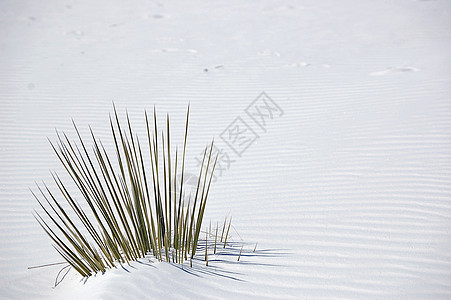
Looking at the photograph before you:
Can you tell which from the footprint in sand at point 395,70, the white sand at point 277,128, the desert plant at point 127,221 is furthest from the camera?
the footprint in sand at point 395,70

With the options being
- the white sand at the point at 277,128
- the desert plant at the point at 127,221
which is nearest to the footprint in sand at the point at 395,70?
the white sand at the point at 277,128

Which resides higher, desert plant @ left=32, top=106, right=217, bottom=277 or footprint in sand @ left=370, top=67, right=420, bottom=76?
desert plant @ left=32, top=106, right=217, bottom=277

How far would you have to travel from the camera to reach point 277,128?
469 cm

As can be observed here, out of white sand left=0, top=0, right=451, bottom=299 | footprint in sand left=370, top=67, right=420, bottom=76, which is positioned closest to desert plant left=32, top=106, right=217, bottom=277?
white sand left=0, top=0, right=451, bottom=299

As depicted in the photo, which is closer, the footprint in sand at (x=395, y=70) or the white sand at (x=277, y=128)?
the white sand at (x=277, y=128)

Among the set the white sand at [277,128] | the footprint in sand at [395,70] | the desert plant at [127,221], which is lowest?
the footprint in sand at [395,70]

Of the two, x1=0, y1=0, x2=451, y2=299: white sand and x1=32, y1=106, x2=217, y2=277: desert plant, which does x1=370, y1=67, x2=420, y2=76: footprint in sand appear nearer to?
x1=0, y1=0, x2=451, y2=299: white sand

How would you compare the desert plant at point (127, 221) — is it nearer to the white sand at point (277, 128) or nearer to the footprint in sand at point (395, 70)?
the white sand at point (277, 128)

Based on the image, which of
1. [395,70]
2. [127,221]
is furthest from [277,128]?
[127,221]

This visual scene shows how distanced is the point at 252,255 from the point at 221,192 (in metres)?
1.30

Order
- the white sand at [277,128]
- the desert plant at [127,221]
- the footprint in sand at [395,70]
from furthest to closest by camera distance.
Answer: the footprint in sand at [395,70] → the white sand at [277,128] → the desert plant at [127,221]

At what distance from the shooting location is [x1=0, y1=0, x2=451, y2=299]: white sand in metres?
2.01

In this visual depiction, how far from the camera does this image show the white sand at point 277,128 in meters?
2.01

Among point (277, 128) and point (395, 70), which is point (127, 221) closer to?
point (277, 128)
